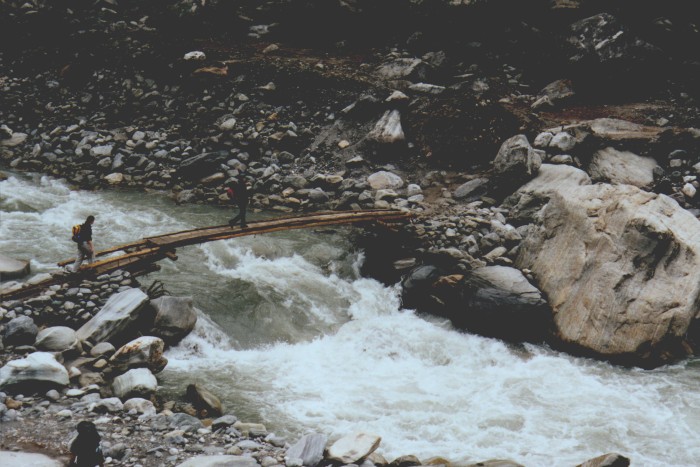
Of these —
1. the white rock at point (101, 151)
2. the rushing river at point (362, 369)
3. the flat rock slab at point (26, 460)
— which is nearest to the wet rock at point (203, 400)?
the rushing river at point (362, 369)

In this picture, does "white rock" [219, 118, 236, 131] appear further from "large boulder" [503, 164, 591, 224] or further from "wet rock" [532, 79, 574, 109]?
"wet rock" [532, 79, 574, 109]

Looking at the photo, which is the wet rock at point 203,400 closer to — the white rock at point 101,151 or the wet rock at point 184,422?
the wet rock at point 184,422

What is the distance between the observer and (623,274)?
11.3 meters

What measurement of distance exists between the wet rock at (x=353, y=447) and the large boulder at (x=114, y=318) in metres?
4.22

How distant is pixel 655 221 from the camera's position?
11.5 metres

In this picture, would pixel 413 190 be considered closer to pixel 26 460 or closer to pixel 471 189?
pixel 471 189

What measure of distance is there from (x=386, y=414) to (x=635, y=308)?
17.4ft

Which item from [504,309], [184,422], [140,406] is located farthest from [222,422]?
[504,309]

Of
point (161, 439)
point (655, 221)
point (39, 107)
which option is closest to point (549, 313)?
point (655, 221)

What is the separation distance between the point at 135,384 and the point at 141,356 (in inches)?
27.7

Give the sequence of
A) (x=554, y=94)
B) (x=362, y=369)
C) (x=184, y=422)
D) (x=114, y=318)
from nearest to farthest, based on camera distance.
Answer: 1. (x=184, y=422)
2. (x=114, y=318)
3. (x=362, y=369)
4. (x=554, y=94)

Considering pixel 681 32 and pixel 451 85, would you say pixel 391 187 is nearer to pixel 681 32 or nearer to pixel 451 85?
pixel 451 85

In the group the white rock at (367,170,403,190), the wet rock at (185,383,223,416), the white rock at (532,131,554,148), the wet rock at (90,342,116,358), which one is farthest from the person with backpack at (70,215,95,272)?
the white rock at (532,131,554,148)

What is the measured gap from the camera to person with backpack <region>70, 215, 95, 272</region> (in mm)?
10234
